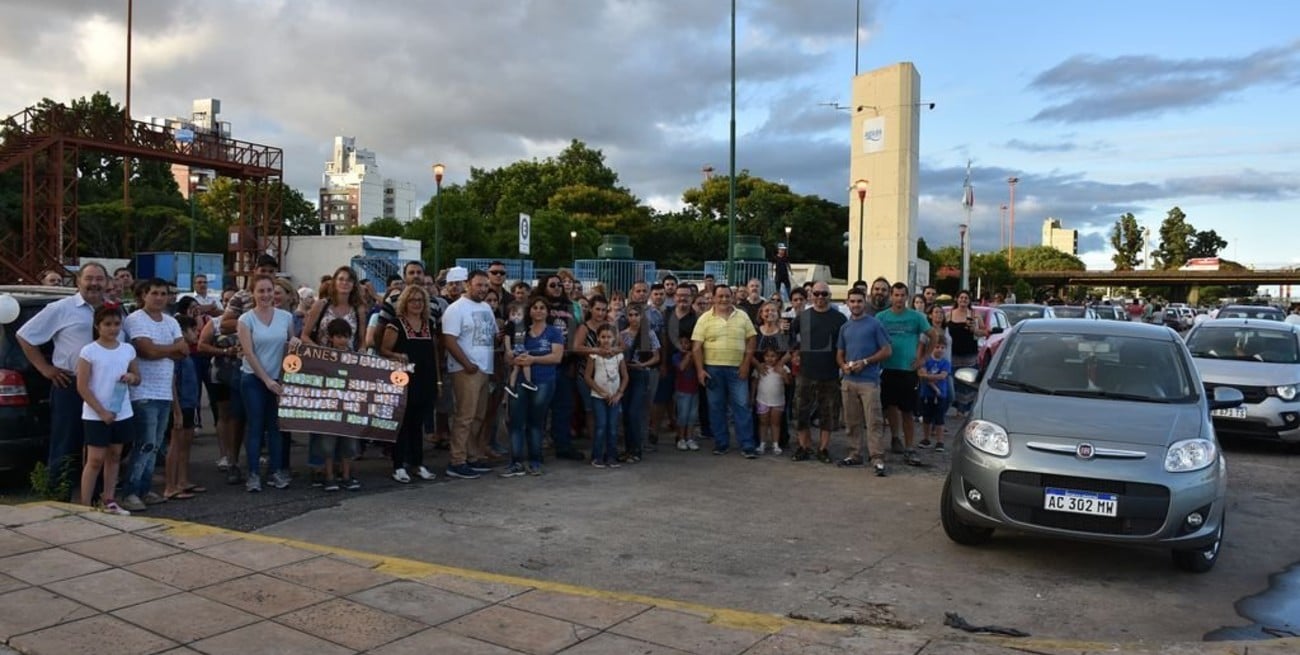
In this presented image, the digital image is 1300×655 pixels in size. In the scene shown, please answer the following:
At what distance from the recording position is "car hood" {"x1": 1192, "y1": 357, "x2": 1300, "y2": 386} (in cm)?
1059

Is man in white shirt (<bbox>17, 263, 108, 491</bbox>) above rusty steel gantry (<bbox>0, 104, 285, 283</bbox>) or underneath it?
underneath

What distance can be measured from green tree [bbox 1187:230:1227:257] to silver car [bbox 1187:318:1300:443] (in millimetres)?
145920

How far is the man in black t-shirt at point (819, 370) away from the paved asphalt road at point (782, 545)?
0.80 m

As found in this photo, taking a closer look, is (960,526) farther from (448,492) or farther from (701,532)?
(448,492)

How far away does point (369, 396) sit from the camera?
763cm

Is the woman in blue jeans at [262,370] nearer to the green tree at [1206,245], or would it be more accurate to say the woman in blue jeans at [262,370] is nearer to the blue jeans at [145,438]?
the blue jeans at [145,438]

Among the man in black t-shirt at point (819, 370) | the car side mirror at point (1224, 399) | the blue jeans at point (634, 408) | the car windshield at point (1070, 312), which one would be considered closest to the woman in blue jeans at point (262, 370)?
the blue jeans at point (634, 408)

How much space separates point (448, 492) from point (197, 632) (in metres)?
3.63

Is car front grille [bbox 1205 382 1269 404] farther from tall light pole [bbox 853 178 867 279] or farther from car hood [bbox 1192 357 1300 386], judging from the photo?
tall light pole [bbox 853 178 867 279]

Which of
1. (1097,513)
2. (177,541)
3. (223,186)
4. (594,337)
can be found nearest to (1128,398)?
(1097,513)

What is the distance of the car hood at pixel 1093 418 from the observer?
18.9 ft

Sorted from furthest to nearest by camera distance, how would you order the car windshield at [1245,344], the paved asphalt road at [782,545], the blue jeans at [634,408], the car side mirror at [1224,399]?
the car windshield at [1245,344] < the blue jeans at [634,408] < the car side mirror at [1224,399] < the paved asphalt road at [782,545]

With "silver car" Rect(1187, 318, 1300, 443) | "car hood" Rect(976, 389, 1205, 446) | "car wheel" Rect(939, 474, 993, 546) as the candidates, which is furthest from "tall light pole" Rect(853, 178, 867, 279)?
"car wheel" Rect(939, 474, 993, 546)

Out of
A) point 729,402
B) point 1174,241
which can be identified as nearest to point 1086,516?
point 729,402
